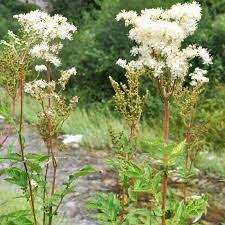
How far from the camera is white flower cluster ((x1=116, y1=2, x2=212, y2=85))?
217 centimetres

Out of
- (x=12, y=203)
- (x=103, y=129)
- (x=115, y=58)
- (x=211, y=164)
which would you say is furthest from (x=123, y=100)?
(x=115, y=58)

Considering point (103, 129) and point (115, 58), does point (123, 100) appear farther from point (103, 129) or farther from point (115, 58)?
point (115, 58)

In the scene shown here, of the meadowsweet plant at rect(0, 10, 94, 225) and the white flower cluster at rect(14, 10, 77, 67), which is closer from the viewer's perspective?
the meadowsweet plant at rect(0, 10, 94, 225)

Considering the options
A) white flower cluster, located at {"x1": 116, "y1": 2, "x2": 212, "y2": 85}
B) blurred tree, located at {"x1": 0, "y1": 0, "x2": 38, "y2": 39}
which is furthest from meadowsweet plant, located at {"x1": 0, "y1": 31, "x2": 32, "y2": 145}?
blurred tree, located at {"x1": 0, "y1": 0, "x2": 38, "y2": 39}

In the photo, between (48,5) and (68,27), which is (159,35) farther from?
(48,5)

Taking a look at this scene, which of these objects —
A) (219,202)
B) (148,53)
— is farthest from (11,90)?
(219,202)

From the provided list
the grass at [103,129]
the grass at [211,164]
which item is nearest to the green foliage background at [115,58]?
the grass at [103,129]

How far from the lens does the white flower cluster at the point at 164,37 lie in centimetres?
217

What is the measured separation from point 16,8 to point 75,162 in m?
10.6

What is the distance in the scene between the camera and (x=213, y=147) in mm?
6969

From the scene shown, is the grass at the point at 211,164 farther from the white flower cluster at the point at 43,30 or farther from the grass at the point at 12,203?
the white flower cluster at the point at 43,30

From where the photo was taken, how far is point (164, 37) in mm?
2164

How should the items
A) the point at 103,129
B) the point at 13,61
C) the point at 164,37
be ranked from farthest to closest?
the point at 103,129 < the point at 13,61 < the point at 164,37

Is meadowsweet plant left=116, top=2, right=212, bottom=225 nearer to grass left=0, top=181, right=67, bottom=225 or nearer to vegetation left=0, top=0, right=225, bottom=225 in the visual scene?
vegetation left=0, top=0, right=225, bottom=225
